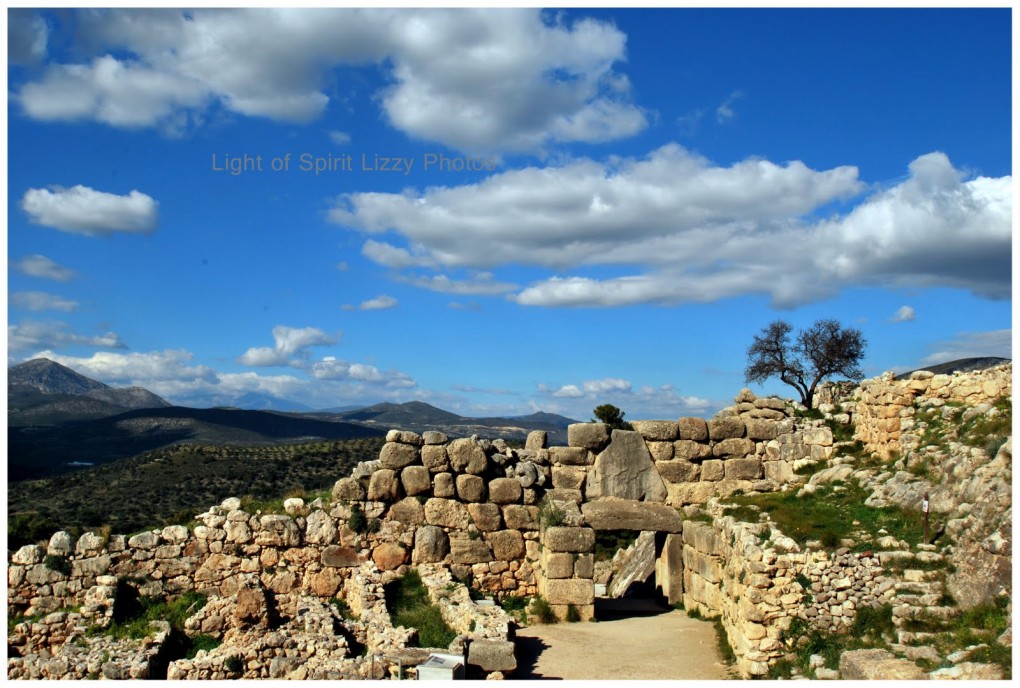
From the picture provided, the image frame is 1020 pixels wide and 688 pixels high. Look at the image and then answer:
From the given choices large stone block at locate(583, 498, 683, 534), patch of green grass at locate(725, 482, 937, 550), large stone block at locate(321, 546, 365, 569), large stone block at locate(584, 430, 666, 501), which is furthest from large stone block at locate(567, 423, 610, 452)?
large stone block at locate(321, 546, 365, 569)

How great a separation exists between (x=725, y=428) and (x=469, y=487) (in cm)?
484

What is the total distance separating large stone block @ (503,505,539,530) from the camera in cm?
1351

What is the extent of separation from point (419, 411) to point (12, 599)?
52.4 meters

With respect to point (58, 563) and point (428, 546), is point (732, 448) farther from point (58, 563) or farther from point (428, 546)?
point (58, 563)

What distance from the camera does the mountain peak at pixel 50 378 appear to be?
75.6 m

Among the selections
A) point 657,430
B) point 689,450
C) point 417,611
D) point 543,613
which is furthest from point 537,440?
point 417,611

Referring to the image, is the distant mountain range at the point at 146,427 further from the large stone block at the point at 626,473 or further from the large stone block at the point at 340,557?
the large stone block at the point at 340,557

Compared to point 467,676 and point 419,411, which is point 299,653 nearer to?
point 467,676

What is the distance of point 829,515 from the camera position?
11312mm

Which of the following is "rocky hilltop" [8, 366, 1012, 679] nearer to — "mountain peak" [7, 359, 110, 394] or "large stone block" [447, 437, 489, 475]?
"large stone block" [447, 437, 489, 475]

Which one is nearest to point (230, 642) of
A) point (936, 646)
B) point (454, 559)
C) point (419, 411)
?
point (454, 559)

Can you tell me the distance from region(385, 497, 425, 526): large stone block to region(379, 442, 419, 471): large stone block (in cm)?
56

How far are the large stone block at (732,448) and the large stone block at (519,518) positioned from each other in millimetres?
3622

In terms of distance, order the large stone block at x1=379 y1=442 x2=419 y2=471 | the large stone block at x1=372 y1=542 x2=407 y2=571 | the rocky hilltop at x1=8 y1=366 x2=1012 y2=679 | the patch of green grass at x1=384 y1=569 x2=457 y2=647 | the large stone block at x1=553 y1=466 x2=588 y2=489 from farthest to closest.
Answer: the large stone block at x1=553 y1=466 x2=588 y2=489
the large stone block at x1=379 y1=442 x2=419 y2=471
the large stone block at x1=372 y1=542 x2=407 y2=571
the patch of green grass at x1=384 y1=569 x2=457 y2=647
the rocky hilltop at x1=8 y1=366 x2=1012 y2=679
